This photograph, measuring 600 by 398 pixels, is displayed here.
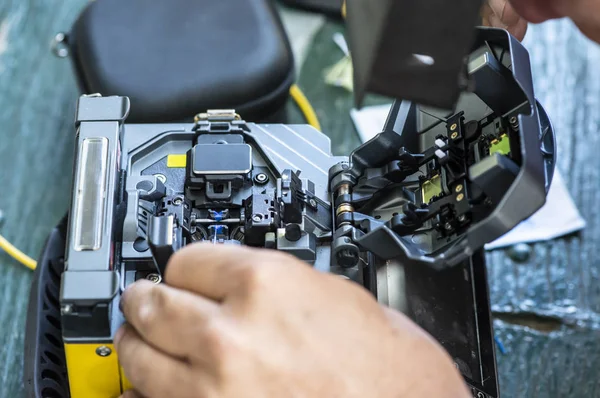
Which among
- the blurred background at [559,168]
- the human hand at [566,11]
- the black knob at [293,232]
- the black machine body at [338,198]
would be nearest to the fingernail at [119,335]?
the black machine body at [338,198]

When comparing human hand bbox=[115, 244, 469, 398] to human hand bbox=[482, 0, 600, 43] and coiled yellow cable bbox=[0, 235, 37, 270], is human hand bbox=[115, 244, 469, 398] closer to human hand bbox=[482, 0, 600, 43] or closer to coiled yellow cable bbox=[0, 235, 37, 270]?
human hand bbox=[482, 0, 600, 43]

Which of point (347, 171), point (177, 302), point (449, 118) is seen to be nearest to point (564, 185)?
point (449, 118)

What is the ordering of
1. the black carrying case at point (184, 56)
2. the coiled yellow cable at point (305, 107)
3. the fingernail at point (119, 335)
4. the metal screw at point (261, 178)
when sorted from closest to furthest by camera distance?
the fingernail at point (119, 335) < the metal screw at point (261, 178) < the black carrying case at point (184, 56) < the coiled yellow cable at point (305, 107)

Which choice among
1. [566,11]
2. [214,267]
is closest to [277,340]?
[214,267]

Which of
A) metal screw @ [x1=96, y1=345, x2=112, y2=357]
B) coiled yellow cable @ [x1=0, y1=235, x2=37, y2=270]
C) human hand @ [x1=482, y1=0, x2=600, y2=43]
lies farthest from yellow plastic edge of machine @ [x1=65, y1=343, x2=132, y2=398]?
human hand @ [x1=482, y1=0, x2=600, y2=43]

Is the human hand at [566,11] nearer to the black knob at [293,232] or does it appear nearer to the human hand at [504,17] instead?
the human hand at [504,17]

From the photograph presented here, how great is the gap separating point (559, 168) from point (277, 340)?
4.93 feet

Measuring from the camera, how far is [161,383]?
3.56 ft

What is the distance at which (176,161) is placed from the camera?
1528 millimetres

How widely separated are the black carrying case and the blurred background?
314mm

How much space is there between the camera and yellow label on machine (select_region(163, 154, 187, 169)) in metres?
1.52

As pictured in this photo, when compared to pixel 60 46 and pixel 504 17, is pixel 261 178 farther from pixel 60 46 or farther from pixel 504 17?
pixel 60 46

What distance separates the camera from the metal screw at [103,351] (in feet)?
4.11

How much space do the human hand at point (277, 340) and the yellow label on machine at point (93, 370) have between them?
182 millimetres
